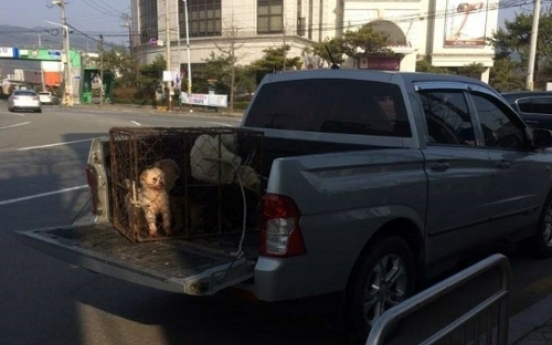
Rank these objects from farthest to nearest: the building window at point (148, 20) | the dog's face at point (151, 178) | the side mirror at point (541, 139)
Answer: the building window at point (148, 20)
the side mirror at point (541, 139)
the dog's face at point (151, 178)

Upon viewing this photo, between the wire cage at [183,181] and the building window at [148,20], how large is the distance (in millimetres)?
65091

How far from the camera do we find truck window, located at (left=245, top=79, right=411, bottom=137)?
14.7 ft

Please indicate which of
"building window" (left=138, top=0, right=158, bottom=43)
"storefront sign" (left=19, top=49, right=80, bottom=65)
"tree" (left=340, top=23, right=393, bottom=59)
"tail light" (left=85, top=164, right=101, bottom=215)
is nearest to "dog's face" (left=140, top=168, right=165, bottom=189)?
"tail light" (left=85, top=164, right=101, bottom=215)

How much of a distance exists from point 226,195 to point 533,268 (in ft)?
11.1

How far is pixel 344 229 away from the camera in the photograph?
11.5ft

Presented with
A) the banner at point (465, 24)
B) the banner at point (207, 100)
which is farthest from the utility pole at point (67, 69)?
the banner at point (465, 24)

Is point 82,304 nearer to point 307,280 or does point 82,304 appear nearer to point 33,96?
point 307,280

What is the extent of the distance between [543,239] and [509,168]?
4.74 feet

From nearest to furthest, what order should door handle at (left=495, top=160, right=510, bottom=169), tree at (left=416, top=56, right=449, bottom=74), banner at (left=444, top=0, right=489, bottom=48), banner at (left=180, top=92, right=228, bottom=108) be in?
door handle at (left=495, top=160, right=510, bottom=169) → banner at (left=180, top=92, right=228, bottom=108) → tree at (left=416, top=56, right=449, bottom=74) → banner at (left=444, top=0, right=489, bottom=48)

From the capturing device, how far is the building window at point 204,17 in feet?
193

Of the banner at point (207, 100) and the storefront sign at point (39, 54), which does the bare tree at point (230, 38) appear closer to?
the banner at point (207, 100)

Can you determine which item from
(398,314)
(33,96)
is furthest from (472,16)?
(398,314)

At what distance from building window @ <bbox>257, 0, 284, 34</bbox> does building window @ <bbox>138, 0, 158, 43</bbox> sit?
48.6ft

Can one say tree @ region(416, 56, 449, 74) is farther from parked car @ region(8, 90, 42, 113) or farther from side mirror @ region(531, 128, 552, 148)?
side mirror @ region(531, 128, 552, 148)
